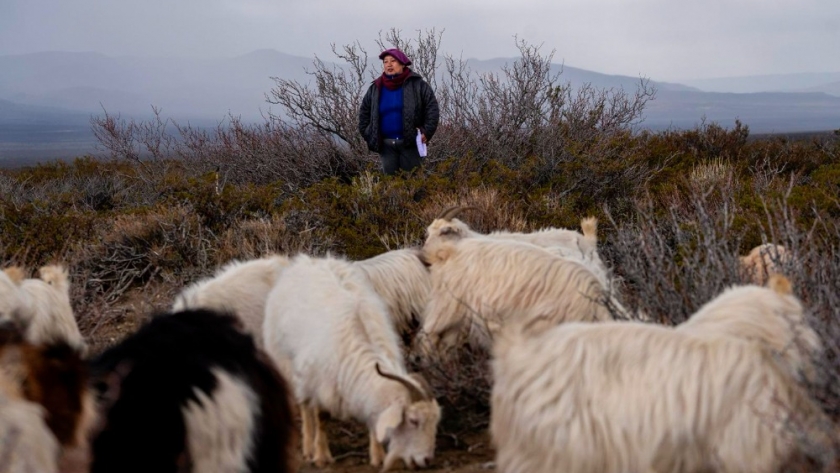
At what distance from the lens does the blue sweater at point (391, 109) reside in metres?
9.63

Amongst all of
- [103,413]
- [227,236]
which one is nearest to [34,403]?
[103,413]

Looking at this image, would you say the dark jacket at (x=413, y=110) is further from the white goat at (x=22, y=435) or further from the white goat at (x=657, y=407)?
the white goat at (x=22, y=435)

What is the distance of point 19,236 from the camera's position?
845 centimetres

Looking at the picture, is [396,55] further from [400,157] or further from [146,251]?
[146,251]

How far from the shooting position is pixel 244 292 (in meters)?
5.27

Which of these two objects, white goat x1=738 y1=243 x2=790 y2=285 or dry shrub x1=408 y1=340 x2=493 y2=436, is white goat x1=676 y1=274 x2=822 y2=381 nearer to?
white goat x1=738 y1=243 x2=790 y2=285

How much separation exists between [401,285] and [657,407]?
2931 mm

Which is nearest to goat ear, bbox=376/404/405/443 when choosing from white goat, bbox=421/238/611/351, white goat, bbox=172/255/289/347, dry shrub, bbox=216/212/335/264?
white goat, bbox=421/238/611/351

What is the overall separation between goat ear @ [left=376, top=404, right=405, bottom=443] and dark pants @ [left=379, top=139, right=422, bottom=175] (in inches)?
247

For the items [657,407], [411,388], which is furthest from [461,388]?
[657,407]

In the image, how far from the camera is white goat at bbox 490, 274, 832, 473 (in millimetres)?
2795

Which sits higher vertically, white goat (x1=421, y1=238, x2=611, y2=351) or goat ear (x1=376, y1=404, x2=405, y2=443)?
white goat (x1=421, y1=238, x2=611, y2=351)

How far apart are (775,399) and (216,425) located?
5.86ft

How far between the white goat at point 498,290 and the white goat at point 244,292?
1.04 meters
